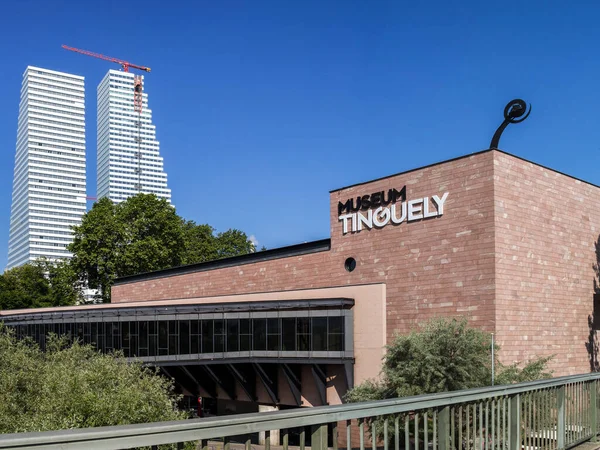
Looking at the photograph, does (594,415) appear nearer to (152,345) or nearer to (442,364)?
(442,364)

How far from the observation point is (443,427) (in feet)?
17.8

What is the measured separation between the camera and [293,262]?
34.0 meters

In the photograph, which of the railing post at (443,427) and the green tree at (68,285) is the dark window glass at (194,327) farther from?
the green tree at (68,285)

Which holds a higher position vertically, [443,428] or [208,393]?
[443,428]

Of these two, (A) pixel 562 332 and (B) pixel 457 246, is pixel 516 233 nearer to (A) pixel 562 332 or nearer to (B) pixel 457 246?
(B) pixel 457 246

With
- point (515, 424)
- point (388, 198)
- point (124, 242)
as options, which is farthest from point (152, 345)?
point (515, 424)

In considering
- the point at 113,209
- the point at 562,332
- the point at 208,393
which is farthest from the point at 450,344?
the point at 113,209

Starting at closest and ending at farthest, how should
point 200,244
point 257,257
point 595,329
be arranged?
point 595,329
point 257,257
point 200,244

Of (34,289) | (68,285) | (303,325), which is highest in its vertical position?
(68,285)

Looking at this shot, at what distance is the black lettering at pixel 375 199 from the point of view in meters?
29.4

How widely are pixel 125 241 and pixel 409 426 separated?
59.5 m

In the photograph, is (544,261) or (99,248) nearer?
(544,261)

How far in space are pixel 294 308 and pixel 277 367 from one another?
385 cm

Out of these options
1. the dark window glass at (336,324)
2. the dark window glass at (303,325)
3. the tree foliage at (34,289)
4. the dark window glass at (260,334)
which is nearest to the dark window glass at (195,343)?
the dark window glass at (260,334)
